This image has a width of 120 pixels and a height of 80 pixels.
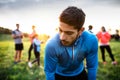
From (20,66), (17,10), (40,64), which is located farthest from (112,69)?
(17,10)

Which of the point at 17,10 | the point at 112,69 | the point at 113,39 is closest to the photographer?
the point at 112,69

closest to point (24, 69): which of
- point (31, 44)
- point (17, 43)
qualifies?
point (31, 44)

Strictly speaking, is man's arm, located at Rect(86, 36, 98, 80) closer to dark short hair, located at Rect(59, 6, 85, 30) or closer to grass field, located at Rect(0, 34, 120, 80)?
dark short hair, located at Rect(59, 6, 85, 30)

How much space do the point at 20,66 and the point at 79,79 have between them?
510 cm

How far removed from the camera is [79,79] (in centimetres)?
258

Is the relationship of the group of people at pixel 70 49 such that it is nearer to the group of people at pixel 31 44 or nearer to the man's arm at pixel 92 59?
the man's arm at pixel 92 59

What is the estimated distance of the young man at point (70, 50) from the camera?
2230 mm

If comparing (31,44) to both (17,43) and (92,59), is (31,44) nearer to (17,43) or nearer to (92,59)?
(17,43)

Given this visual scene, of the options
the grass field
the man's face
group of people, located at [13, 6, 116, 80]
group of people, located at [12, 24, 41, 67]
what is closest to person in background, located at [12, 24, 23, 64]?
group of people, located at [12, 24, 41, 67]

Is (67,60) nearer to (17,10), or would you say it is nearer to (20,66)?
(20,66)

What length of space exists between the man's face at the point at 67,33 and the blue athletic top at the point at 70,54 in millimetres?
68

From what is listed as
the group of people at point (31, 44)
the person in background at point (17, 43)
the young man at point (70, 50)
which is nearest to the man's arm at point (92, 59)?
the young man at point (70, 50)

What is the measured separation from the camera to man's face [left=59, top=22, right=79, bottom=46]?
221cm

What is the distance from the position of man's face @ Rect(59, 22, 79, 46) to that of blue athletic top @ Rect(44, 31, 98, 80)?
0.07 meters
